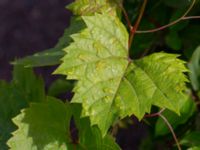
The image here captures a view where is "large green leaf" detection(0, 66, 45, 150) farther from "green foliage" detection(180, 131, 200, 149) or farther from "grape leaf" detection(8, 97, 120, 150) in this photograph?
"green foliage" detection(180, 131, 200, 149)

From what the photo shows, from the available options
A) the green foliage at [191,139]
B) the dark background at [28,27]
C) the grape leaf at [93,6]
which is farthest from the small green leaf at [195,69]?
the dark background at [28,27]

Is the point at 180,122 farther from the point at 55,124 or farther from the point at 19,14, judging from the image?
the point at 19,14

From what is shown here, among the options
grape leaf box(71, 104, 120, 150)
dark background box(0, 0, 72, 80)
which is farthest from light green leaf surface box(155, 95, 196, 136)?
dark background box(0, 0, 72, 80)

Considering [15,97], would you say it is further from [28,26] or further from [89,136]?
[28,26]

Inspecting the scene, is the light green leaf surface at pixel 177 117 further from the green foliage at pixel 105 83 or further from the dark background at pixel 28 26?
the dark background at pixel 28 26

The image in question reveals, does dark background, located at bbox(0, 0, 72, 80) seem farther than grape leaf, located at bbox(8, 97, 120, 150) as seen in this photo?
Yes
